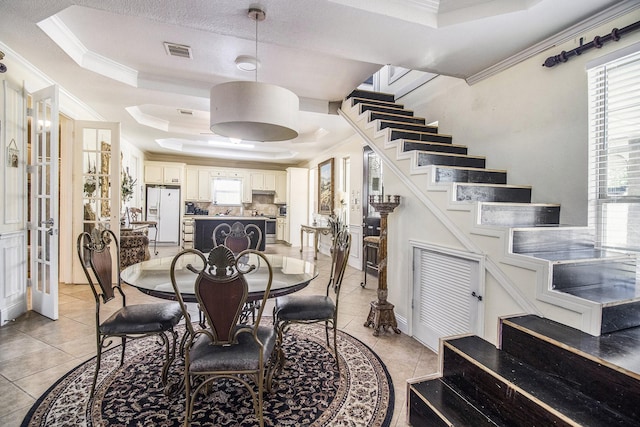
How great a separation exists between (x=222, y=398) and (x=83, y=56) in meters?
3.78

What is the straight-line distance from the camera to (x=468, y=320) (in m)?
2.35

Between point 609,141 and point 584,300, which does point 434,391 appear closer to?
point 584,300

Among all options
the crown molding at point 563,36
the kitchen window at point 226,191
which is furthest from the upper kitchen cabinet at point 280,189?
the crown molding at point 563,36

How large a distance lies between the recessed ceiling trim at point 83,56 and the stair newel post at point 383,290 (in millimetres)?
3341

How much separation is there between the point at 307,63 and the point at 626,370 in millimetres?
3634

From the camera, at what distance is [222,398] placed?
1946mm

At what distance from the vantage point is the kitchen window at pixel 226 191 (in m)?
9.77

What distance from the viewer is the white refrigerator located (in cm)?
882

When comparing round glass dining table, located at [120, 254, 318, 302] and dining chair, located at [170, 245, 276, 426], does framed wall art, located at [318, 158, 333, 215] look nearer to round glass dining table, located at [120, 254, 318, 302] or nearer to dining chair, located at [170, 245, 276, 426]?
round glass dining table, located at [120, 254, 318, 302]

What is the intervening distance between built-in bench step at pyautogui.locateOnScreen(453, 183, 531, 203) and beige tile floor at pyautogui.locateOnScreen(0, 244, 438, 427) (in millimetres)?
1407

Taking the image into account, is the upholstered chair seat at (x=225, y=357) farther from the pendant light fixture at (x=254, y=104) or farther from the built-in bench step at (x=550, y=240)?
the built-in bench step at (x=550, y=240)

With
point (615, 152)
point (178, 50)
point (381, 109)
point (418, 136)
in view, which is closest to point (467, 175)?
point (418, 136)

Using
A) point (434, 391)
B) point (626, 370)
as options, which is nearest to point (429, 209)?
point (434, 391)

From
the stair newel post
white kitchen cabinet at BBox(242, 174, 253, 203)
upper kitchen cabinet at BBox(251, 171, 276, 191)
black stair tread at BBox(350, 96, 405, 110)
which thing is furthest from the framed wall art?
the stair newel post
